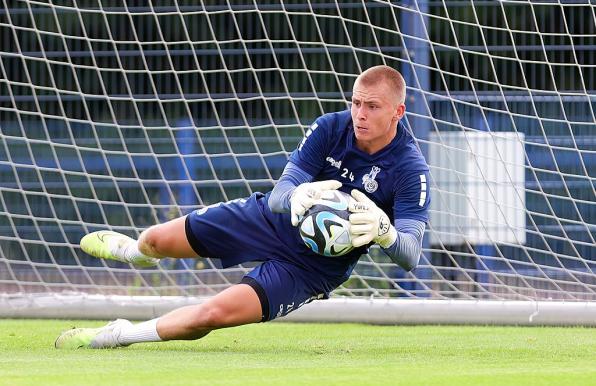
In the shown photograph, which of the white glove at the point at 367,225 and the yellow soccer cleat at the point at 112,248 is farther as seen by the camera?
the yellow soccer cleat at the point at 112,248

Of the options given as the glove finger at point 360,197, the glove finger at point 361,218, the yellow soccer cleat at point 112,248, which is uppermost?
the glove finger at point 360,197

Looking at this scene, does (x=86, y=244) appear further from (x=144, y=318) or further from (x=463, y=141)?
(x=463, y=141)

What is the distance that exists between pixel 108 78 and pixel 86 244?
2.55 meters

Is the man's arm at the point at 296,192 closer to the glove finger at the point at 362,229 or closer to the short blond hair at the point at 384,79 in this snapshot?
the glove finger at the point at 362,229

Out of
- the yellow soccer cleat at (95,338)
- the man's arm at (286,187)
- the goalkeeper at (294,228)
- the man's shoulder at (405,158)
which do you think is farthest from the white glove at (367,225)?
the yellow soccer cleat at (95,338)

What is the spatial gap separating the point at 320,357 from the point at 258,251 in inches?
25.4

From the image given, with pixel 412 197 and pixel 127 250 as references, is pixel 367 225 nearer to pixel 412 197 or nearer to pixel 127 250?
pixel 412 197

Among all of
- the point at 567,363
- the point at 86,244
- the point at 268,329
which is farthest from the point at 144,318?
the point at 567,363

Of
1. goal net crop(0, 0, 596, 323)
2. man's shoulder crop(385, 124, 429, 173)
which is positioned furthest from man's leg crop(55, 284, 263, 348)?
goal net crop(0, 0, 596, 323)

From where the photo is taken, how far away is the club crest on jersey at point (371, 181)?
508 cm

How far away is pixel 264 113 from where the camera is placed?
813 cm

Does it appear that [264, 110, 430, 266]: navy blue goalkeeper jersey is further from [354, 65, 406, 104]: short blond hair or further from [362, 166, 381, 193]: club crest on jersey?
[354, 65, 406, 104]: short blond hair

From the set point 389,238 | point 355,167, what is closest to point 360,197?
point 389,238

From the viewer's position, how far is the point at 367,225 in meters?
4.45
